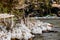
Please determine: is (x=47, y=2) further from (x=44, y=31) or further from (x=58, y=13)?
A: (x=44, y=31)

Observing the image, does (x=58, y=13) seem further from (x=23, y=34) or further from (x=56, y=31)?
(x=23, y=34)

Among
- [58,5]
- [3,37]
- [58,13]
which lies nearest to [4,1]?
[3,37]

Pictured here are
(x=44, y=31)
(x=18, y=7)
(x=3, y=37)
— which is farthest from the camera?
(x=18, y=7)

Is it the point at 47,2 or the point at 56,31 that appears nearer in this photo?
the point at 56,31

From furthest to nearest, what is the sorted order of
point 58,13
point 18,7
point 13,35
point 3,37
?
point 58,13
point 18,7
point 13,35
point 3,37

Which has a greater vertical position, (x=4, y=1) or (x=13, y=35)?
(x=4, y=1)

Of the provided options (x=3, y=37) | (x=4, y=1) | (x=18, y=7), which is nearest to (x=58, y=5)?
(x=18, y=7)

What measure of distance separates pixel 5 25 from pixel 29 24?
116 inches

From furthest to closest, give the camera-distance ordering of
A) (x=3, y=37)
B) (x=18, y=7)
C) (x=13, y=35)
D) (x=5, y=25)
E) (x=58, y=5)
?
(x=58, y=5) → (x=18, y=7) → (x=5, y=25) → (x=13, y=35) → (x=3, y=37)

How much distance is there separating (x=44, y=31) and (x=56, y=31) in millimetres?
919

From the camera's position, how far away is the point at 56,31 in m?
17.5

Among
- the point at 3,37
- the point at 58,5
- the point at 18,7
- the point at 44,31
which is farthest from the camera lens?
the point at 58,5

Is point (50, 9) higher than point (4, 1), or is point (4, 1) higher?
point (4, 1)

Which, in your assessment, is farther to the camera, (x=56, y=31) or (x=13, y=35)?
(x=56, y=31)
